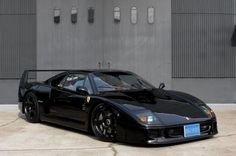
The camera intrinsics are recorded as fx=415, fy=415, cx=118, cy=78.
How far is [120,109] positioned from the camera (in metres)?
6.36

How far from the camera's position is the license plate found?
628cm

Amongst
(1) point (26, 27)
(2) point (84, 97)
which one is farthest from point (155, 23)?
(2) point (84, 97)

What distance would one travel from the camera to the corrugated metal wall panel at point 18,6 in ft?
41.4

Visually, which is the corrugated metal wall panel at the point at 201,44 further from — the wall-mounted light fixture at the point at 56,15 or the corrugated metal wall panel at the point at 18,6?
the corrugated metal wall panel at the point at 18,6

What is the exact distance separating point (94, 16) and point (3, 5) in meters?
2.80

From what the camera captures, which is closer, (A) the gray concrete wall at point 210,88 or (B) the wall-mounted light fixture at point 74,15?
(A) the gray concrete wall at point 210,88

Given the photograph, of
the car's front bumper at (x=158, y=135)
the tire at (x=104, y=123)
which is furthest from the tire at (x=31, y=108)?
the car's front bumper at (x=158, y=135)

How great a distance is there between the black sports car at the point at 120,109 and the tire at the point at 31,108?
2 centimetres

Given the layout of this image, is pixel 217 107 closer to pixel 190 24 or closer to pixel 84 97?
pixel 190 24

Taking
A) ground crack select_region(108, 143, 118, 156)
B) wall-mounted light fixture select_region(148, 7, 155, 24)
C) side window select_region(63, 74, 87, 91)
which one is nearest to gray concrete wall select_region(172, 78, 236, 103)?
wall-mounted light fixture select_region(148, 7, 155, 24)

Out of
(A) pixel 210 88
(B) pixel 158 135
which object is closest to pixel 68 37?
(A) pixel 210 88

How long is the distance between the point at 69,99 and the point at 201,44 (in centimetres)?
622

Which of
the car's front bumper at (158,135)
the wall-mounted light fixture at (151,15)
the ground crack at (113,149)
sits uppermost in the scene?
the wall-mounted light fixture at (151,15)

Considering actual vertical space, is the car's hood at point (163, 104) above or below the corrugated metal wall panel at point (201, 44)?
below
